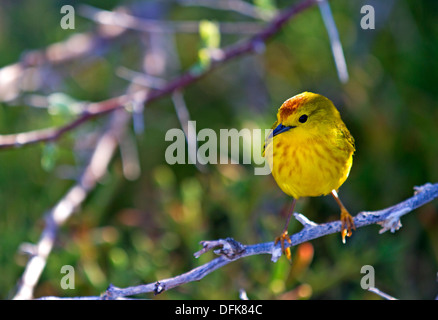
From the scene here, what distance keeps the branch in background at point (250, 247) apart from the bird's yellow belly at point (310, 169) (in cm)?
12

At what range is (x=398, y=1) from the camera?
4137 millimetres

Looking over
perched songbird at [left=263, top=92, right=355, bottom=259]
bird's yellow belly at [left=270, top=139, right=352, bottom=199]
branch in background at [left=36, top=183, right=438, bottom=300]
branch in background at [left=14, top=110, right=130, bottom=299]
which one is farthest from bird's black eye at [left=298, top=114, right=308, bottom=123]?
branch in background at [left=14, top=110, right=130, bottom=299]

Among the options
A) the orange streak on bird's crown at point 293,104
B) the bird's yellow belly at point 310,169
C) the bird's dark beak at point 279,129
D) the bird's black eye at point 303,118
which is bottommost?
the bird's yellow belly at point 310,169

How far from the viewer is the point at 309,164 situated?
198 cm

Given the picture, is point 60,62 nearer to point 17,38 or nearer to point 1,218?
point 1,218

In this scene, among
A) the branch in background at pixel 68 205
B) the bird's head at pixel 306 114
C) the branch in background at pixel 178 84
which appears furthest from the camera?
the branch in background at pixel 178 84

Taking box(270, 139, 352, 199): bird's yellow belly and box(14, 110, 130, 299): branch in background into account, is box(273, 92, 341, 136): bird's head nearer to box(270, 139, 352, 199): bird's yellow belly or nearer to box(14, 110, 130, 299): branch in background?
box(270, 139, 352, 199): bird's yellow belly

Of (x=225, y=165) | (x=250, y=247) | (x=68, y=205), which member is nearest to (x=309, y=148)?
(x=250, y=247)

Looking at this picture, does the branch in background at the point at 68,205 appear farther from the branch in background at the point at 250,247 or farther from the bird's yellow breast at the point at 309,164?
the bird's yellow breast at the point at 309,164

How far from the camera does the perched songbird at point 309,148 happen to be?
1.94 meters

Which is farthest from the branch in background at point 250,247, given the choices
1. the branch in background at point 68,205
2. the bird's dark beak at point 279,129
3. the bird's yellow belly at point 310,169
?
the branch in background at point 68,205

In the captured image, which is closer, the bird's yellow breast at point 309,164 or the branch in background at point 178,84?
the bird's yellow breast at point 309,164

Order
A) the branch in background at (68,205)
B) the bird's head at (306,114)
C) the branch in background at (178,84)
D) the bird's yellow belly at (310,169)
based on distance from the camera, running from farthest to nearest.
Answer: the branch in background at (178,84) → the branch in background at (68,205) → the bird's head at (306,114) → the bird's yellow belly at (310,169)
